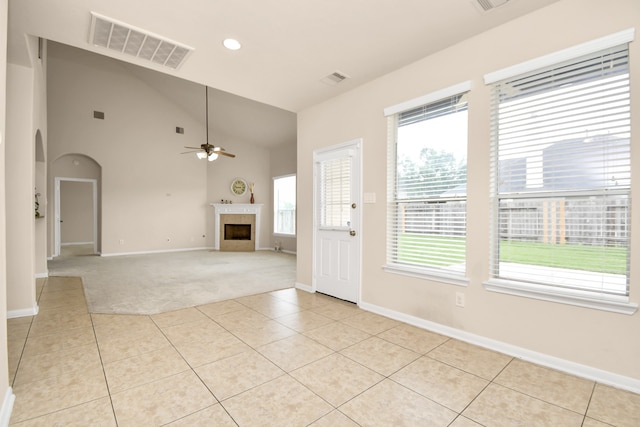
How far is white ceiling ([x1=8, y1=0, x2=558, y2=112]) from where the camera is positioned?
7.54 ft

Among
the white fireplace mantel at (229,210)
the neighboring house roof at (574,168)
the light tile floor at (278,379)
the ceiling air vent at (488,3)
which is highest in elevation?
the ceiling air vent at (488,3)

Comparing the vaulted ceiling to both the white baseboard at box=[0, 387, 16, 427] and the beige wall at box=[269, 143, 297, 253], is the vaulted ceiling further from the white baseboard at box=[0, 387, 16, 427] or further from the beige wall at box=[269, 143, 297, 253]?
the beige wall at box=[269, 143, 297, 253]

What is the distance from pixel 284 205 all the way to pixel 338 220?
547 centimetres

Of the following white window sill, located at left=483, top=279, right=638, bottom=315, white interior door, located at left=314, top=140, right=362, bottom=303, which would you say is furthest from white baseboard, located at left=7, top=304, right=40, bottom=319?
white window sill, located at left=483, top=279, right=638, bottom=315

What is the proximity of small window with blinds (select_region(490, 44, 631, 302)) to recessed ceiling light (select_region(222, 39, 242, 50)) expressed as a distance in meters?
2.33

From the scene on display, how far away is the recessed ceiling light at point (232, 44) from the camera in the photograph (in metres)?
2.75

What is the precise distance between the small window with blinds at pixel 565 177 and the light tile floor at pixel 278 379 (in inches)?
29.7

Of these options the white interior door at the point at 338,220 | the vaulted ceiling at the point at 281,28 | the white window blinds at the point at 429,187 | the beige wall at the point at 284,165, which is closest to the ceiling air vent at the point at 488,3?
the vaulted ceiling at the point at 281,28

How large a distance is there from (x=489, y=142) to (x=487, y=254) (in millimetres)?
969

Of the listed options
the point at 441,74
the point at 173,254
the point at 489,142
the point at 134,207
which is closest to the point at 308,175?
the point at 441,74

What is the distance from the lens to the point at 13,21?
2459 millimetres

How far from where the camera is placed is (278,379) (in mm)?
2100

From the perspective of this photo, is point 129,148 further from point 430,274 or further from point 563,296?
point 563,296

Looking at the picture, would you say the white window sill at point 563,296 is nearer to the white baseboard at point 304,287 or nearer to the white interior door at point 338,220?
the white interior door at point 338,220
